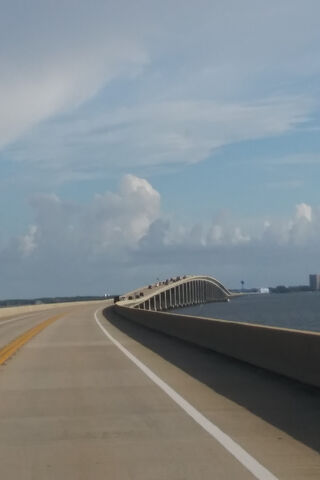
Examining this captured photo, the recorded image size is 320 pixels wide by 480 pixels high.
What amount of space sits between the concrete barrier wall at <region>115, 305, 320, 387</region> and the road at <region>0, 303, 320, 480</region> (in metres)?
0.30

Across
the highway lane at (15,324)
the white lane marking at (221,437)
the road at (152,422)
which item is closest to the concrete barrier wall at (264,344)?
→ the road at (152,422)

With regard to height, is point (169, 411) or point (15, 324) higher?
point (15, 324)

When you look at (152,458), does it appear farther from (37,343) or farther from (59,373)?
(37,343)

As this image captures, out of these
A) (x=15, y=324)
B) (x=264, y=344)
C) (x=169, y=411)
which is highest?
(x=15, y=324)

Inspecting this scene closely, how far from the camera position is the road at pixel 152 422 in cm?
885

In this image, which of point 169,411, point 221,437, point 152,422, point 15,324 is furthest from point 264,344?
point 15,324

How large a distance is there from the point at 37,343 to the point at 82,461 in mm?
22076

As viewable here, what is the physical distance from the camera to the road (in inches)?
348

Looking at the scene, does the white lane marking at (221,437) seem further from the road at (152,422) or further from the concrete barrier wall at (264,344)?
the concrete barrier wall at (264,344)

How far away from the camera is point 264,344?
18.8 m

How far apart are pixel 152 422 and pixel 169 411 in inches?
43.9

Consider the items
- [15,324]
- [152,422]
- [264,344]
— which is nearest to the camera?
[152,422]

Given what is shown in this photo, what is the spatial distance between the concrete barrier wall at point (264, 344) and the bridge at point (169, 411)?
0.11 feet

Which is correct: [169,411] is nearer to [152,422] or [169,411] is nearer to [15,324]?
[152,422]
